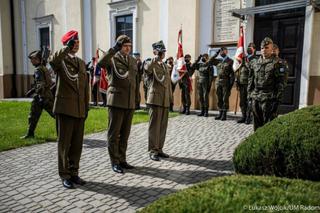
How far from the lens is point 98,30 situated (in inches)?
616

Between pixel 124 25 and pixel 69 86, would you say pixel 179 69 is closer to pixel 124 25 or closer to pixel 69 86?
pixel 124 25

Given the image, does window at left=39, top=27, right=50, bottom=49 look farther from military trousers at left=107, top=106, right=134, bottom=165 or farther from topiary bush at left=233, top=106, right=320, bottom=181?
topiary bush at left=233, top=106, right=320, bottom=181

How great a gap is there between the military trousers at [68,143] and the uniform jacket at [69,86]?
0.12 meters

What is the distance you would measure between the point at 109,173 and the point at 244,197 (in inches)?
135

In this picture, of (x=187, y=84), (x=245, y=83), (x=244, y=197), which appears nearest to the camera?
(x=244, y=197)

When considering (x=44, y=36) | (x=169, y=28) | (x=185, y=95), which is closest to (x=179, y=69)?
(x=185, y=95)

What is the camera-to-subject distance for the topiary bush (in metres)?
2.91

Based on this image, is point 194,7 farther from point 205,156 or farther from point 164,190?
point 164,190

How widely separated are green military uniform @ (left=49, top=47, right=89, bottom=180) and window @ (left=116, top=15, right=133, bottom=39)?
10626 mm

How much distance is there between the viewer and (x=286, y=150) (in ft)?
9.88

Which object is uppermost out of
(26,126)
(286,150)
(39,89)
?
(39,89)

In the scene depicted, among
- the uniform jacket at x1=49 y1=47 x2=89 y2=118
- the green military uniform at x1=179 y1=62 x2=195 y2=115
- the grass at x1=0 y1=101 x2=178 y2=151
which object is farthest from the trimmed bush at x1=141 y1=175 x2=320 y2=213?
the green military uniform at x1=179 y1=62 x2=195 y2=115

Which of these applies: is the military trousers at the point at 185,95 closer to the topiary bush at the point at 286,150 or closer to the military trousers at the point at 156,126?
the military trousers at the point at 156,126

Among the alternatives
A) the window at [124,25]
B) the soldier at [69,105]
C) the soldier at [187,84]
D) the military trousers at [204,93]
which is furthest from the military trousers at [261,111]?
the window at [124,25]
